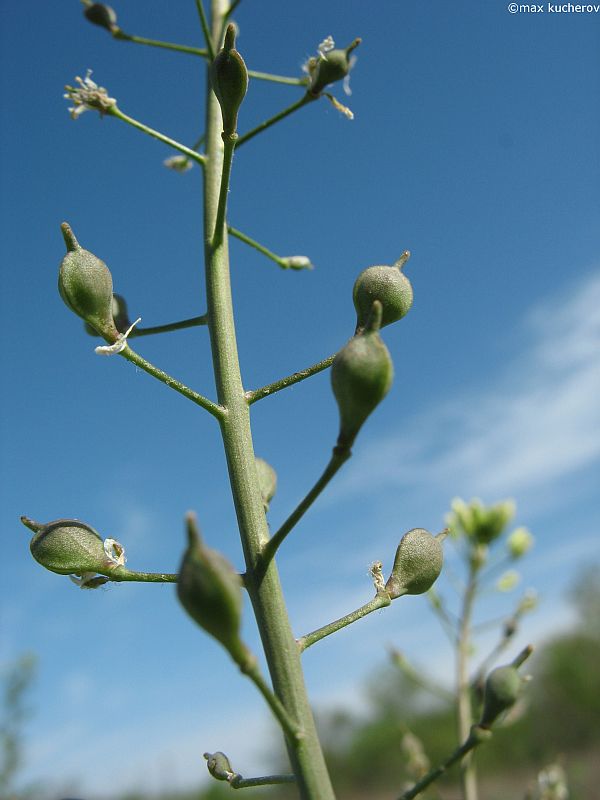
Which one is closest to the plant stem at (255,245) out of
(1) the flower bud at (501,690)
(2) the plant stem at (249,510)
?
(2) the plant stem at (249,510)

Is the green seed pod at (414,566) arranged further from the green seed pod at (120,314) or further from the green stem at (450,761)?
the green seed pod at (120,314)

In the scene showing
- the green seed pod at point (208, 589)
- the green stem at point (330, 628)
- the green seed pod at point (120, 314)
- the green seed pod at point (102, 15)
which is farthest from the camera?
the green seed pod at point (102, 15)

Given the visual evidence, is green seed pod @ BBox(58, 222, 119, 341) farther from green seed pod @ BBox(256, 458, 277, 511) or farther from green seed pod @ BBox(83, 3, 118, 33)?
green seed pod @ BBox(83, 3, 118, 33)

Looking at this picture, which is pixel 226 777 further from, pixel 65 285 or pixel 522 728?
pixel 522 728

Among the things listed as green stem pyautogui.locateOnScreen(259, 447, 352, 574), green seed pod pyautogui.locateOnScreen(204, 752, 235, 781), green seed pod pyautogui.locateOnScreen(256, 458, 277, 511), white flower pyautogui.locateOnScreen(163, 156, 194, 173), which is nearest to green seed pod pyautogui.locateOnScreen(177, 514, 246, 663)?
green stem pyautogui.locateOnScreen(259, 447, 352, 574)

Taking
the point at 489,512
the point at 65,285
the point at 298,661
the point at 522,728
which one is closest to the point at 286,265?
the point at 65,285

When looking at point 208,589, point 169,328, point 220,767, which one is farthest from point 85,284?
point 220,767
